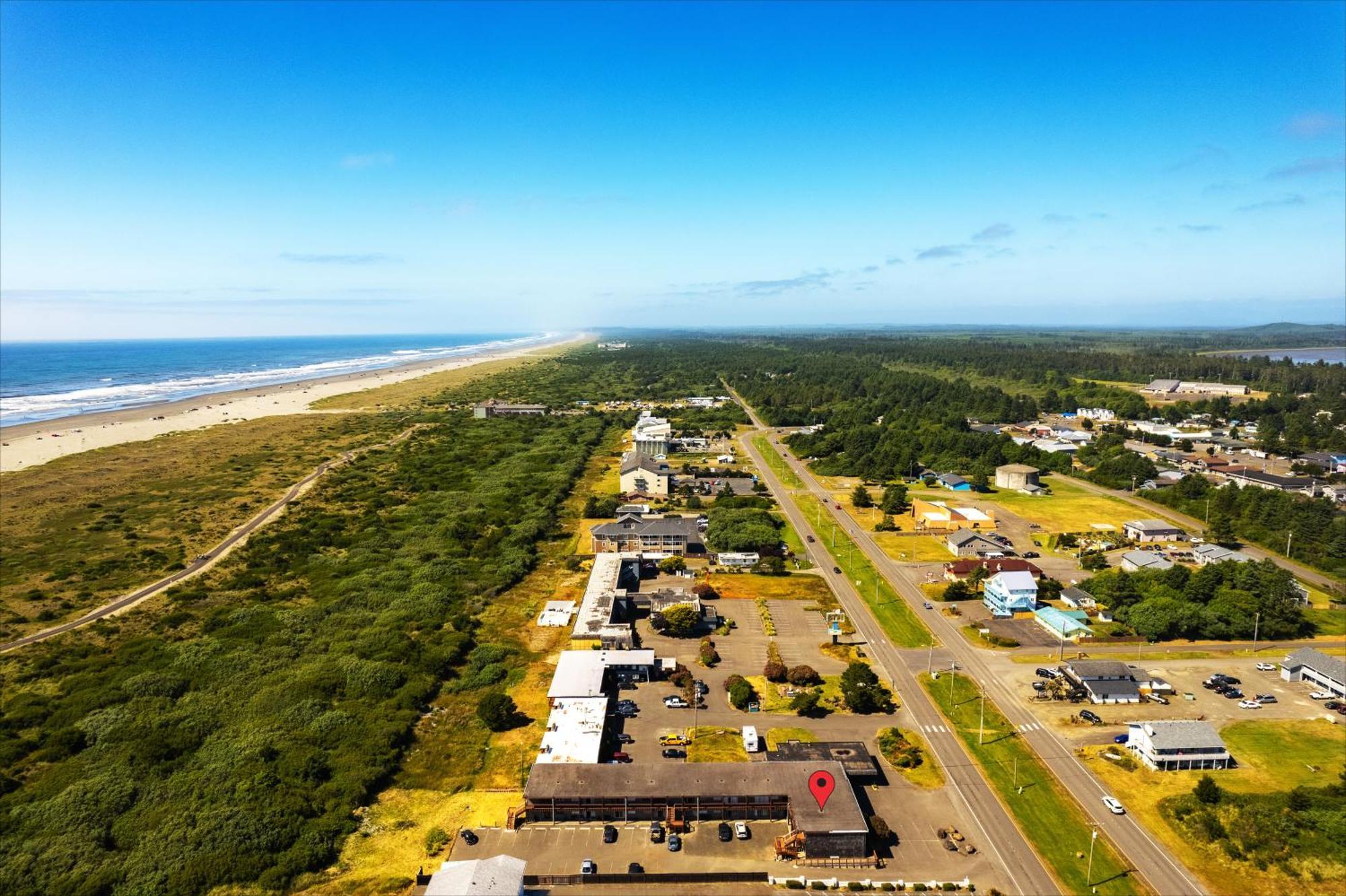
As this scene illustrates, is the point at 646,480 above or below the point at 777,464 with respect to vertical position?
above

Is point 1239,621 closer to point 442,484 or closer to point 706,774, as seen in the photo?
point 706,774

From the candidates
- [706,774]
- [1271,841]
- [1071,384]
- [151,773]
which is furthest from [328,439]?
[1071,384]

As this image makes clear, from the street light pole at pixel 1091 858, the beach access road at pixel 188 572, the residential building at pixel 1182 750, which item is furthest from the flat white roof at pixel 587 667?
the beach access road at pixel 188 572

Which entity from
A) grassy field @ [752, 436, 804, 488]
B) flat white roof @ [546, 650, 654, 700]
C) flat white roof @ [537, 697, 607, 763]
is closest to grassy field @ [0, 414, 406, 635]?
flat white roof @ [546, 650, 654, 700]

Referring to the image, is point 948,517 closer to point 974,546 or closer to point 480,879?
point 974,546

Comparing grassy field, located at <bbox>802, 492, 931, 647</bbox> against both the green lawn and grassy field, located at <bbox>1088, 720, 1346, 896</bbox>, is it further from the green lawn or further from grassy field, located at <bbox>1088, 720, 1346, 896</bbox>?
the green lawn

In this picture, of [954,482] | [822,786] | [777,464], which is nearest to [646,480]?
[777,464]
